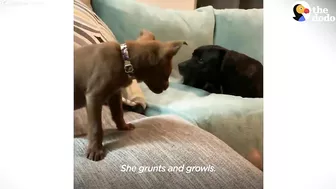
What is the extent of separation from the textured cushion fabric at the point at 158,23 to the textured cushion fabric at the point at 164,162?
121 mm

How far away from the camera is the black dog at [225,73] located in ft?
2.99

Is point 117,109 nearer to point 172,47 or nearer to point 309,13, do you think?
point 172,47

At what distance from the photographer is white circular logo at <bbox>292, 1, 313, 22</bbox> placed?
92cm

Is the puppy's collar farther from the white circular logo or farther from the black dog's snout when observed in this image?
the white circular logo

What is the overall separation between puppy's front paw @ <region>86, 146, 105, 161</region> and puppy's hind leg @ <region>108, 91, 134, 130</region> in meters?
0.06

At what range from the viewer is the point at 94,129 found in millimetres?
851

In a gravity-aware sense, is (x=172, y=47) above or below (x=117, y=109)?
above

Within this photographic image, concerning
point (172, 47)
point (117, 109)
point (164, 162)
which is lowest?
point (164, 162)

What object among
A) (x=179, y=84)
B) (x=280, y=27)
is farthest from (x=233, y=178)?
(x=280, y=27)

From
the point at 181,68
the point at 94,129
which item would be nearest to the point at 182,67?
the point at 181,68

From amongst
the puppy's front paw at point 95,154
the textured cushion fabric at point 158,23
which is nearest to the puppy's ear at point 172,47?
the textured cushion fabric at point 158,23

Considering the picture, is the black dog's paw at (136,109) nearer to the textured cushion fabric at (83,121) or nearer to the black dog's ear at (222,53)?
the textured cushion fabric at (83,121)

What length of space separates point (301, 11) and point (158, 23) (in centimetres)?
30
